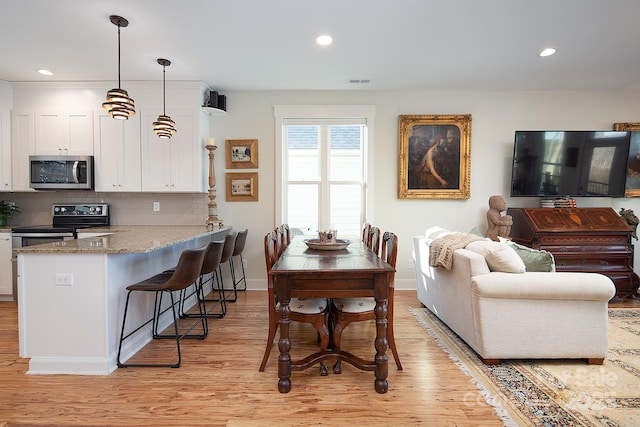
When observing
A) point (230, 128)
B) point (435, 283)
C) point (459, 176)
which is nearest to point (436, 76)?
point (459, 176)

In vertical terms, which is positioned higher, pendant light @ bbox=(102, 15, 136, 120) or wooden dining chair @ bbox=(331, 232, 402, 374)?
pendant light @ bbox=(102, 15, 136, 120)

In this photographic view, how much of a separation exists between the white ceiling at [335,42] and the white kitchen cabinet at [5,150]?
51 centimetres

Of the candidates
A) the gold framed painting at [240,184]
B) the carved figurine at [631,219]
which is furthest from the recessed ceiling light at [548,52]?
the gold framed painting at [240,184]

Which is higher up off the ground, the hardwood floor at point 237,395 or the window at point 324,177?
the window at point 324,177

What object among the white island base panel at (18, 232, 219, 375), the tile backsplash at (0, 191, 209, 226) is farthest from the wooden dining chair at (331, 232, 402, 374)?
the tile backsplash at (0, 191, 209, 226)

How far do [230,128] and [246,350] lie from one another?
2.88 m

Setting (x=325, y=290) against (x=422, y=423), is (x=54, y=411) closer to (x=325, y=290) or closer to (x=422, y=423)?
(x=325, y=290)

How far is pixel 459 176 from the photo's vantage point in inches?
164

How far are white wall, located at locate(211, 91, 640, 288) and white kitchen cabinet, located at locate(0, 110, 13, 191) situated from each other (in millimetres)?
2453

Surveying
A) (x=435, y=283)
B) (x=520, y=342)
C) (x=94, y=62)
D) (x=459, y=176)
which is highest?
(x=94, y=62)

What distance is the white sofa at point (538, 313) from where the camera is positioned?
7.06 ft

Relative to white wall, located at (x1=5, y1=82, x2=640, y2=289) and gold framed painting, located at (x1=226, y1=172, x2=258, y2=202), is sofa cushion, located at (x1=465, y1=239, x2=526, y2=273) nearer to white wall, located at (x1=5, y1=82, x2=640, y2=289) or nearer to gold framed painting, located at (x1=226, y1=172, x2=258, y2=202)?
white wall, located at (x1=5, y1=82, x2=640, y2=289)

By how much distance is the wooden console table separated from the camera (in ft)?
11.8

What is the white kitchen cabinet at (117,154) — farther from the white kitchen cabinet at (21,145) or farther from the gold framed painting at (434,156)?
the gold framed painting at (434,156)
